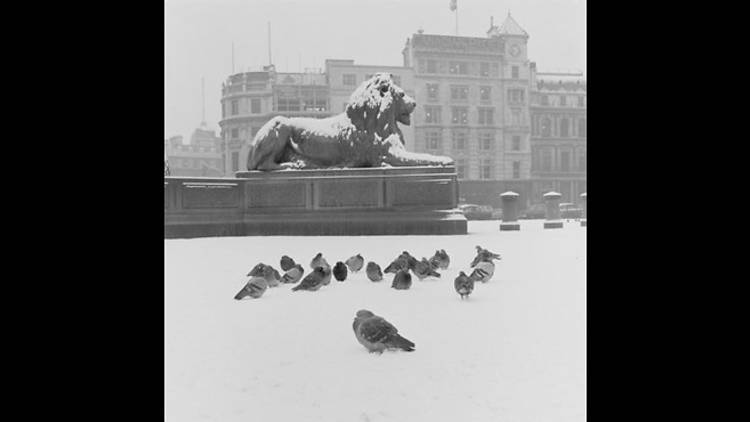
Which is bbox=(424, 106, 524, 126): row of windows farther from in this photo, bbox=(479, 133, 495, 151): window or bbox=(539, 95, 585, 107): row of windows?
bbox=(539, 95, 585, 107): row of windows

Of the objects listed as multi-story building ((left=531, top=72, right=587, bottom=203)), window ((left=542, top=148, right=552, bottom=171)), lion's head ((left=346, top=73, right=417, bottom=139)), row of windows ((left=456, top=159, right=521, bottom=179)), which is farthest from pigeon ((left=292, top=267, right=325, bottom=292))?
window ((left=542, top=148, right=552, bottom=171))

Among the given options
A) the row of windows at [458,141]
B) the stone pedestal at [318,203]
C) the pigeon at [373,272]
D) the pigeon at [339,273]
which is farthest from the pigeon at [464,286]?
the row of windows at [458,141]

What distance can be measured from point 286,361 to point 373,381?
0.39m

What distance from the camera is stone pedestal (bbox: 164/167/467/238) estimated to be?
859 centimetres

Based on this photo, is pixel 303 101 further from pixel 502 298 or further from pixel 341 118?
pixel 502 298

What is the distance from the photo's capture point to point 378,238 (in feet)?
25.9

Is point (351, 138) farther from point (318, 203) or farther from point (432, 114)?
point (432, 114)

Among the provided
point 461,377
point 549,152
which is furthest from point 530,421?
point 549,152

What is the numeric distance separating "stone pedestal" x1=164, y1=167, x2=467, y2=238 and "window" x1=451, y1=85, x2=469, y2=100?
2590cm

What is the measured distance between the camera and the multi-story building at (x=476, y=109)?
3319 centimetres

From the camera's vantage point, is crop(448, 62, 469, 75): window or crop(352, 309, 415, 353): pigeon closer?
crop(352, 309, 415, 353): pigeon

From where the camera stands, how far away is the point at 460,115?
1328 inches

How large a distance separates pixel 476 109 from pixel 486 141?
1941 mm
